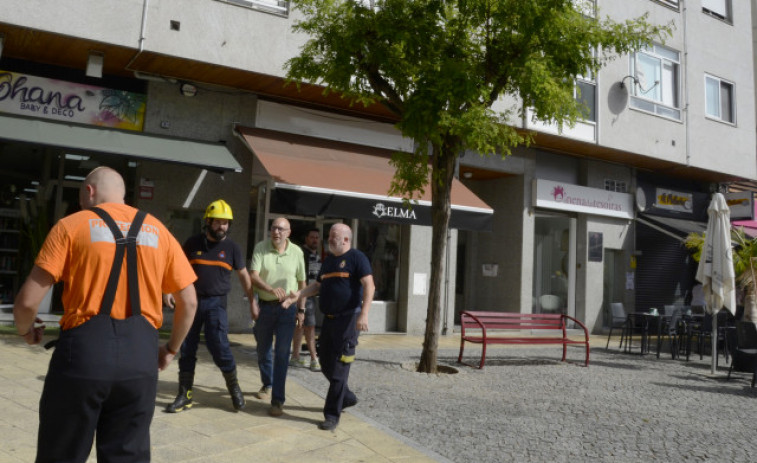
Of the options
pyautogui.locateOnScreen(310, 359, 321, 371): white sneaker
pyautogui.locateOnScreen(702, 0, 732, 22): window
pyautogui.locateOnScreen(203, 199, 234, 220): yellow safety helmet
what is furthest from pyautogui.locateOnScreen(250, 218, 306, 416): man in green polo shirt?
pyautogui.locateOnScreen(702, 0, 732, 22): window

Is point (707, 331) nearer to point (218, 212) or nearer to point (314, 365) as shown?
point (314, 365)

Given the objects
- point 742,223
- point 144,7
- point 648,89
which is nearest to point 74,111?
point 144,7

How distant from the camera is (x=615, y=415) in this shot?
6.41m

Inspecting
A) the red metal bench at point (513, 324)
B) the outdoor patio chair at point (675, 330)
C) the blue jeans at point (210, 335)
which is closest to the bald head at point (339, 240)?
the blue jeans at point (210, 335)

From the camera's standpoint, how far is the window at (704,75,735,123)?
18.5m

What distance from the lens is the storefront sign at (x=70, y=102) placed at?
33.1 feet

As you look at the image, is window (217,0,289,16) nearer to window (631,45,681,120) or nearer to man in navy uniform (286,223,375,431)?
man in navy uniform (286,223,375,431)

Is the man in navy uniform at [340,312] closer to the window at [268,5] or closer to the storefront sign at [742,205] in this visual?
the window at [268,5]

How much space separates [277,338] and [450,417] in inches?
71.0

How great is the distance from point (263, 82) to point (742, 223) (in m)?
15.4

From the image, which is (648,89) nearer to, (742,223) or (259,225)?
(742,223)

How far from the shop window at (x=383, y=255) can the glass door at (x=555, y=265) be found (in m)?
4.64

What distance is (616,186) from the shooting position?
56.6 feet

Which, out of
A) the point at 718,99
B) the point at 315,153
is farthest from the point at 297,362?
the point at 718,99
